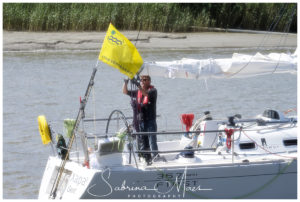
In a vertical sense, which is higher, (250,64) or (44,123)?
(250,64)

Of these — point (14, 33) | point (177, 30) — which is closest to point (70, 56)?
point (14, 33)

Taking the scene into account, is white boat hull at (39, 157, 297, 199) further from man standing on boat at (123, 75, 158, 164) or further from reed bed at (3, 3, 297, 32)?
reed bed at (3, 3, 297, 32)

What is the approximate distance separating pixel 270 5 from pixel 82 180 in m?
27.2

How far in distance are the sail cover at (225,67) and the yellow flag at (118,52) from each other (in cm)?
66

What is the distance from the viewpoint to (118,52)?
10.5m

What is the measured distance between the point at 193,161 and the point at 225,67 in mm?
1766

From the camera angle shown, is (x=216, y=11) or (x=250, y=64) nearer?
(x=250, y=64)

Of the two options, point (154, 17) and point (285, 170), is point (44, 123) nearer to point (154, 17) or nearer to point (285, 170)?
point (285, 170)

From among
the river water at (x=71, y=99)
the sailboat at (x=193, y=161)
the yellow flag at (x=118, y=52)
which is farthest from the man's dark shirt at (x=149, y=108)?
the river water at (x=71, y=99)

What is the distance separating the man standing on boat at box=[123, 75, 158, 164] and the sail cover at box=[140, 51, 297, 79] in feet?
0.92

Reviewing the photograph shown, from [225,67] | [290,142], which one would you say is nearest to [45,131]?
[225,67]

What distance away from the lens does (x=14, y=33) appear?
31562 mm

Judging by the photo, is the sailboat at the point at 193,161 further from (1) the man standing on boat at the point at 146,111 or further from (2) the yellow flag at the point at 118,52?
(1) the man standing on boat at the point at 146,111

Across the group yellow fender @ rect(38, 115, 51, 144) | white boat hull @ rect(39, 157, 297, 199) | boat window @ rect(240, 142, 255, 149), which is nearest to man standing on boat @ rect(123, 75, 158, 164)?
white boat hull @ rect(39, 157, 297, 199)
